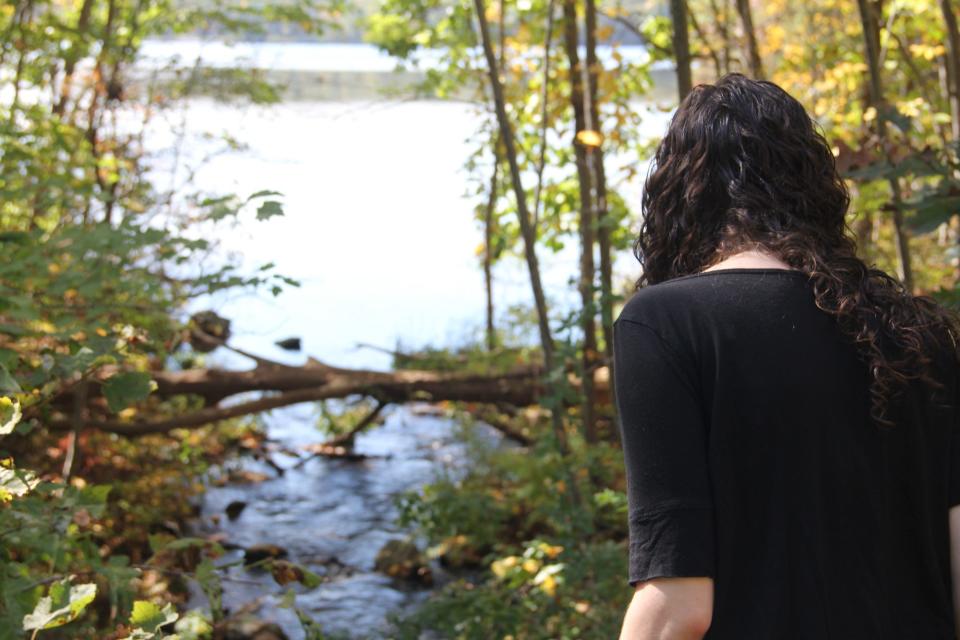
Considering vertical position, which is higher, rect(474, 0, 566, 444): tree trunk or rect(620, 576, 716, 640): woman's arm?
rect(474, 0, 566, 444): tree trunk

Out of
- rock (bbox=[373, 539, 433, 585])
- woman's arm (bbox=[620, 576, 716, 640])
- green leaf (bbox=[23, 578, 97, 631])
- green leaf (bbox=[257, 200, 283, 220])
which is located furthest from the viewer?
rock (bbox=[373, 539, 433, 585])

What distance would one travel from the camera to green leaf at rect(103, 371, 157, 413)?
7.91 ft

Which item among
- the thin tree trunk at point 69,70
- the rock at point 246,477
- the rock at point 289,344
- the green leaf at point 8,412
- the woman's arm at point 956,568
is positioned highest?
the thin tree trunk at point 69,70

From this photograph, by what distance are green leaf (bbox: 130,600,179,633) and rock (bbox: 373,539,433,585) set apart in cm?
376

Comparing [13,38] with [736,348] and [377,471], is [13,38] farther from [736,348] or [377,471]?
[736,348]

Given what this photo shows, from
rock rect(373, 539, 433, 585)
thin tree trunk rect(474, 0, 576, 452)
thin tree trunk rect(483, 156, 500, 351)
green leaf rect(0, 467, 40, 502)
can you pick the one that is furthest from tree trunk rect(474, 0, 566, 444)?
green leaf rect(0, 467, 40, 502)

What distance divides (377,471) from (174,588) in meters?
2.41

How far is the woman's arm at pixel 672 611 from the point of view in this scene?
1.23 meters

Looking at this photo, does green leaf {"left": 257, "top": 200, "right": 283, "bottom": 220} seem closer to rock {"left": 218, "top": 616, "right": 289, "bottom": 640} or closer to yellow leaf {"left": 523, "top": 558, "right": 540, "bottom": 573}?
yellow leaf {"left": 523, "top": 558, "right": 540, "bottom": 573}

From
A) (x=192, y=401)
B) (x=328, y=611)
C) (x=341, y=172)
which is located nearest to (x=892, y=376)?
(x=328, y=611)

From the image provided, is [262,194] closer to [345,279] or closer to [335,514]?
[335,514]

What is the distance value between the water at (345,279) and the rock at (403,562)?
0.08 m

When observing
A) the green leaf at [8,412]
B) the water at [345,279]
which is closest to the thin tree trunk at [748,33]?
the water at [345,279]

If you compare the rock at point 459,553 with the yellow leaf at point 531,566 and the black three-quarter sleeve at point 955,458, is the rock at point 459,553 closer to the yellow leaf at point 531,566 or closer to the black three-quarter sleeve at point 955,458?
the yellow leaf at point 531,566
